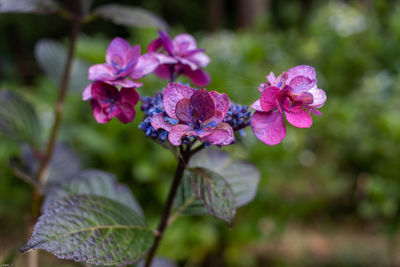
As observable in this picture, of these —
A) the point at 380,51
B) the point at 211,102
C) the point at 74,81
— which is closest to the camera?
the point at 211,102

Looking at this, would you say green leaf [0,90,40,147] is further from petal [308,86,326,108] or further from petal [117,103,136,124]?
petal [308,86,326,108]

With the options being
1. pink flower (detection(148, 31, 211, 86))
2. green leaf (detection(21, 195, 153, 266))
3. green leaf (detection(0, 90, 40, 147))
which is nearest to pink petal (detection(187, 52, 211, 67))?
pink flower (detection(148, 31, 211, 86))

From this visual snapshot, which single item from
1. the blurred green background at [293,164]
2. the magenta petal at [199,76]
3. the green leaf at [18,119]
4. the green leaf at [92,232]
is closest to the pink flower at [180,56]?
the magenta petal at [199,76]

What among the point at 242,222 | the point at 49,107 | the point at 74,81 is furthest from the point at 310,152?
the point at 74,81

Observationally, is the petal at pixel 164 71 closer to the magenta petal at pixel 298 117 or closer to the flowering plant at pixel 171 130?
the flowering plant at pixel 171 130

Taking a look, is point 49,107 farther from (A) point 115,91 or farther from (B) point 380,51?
(B) point 380,51

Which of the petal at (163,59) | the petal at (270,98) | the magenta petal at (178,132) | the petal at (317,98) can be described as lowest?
the magenta petal at (178,132)

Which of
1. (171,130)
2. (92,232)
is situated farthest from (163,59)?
(92,232)
